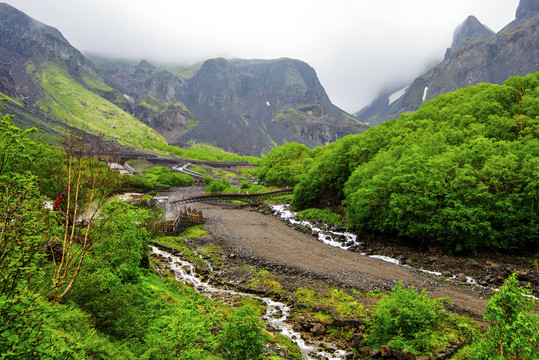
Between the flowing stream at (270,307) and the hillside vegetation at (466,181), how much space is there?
21045mm

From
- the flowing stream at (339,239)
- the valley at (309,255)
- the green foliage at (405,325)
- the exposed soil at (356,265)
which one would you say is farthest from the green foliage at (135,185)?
the green foliage at (405,325)

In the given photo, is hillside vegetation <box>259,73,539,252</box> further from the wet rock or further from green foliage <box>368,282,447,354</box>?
the wet rock

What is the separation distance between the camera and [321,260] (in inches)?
1222

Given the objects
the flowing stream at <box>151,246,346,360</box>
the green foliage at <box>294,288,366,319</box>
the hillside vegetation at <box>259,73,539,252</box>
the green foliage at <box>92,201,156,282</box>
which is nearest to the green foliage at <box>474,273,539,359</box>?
the flowing stream at <box>151,246,346,360</box>

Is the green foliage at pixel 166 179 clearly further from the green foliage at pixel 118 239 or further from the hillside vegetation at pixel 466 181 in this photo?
the green foliage at pixel 118 239

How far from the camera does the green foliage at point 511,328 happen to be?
9.30 metres

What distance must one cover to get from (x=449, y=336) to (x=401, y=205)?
20.6m

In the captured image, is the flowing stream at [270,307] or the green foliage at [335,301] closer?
the flowing stream at [270,307]

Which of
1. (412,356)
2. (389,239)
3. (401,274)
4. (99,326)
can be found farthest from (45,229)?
(389,239)

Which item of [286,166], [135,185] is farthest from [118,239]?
[286,166]

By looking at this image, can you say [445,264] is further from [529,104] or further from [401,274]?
[529,104]

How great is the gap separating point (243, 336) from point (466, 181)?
103 feet

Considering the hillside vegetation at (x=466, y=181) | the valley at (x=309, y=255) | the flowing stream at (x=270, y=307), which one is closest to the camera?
the valley at (x=309, y=255)

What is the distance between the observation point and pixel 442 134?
40.9 meters
